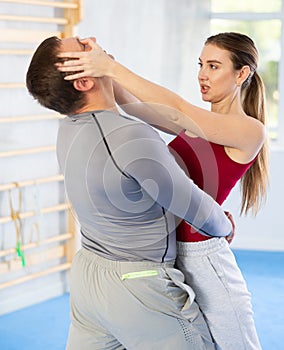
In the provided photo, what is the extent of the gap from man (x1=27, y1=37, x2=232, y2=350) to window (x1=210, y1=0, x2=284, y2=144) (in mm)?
4233

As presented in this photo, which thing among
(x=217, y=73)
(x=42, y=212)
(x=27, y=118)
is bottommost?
(x=42, y=212)

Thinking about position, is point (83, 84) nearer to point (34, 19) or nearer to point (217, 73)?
point (217, 73)

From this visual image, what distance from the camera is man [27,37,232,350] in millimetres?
1646

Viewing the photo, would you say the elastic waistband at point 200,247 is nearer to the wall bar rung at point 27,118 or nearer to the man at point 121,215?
the man at point 121,215

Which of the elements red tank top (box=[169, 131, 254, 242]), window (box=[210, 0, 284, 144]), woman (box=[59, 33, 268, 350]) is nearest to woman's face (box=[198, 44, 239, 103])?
woman (box=[59, 33, 268, 350])

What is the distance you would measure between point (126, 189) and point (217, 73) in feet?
1.58

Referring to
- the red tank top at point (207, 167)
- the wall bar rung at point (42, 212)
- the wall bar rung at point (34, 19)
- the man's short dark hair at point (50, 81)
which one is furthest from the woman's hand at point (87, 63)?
the wall bar rung at point (42, 212)

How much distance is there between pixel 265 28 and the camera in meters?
5.88

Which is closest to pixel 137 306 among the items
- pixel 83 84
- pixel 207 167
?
pixel 207 167

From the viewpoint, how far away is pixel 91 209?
67.7 inches

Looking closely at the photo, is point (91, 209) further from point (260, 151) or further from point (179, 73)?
point (179, 73)

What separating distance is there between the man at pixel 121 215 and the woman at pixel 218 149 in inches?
2.6

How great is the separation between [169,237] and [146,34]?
3604mm

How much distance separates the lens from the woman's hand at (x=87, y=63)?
1.68 metres
